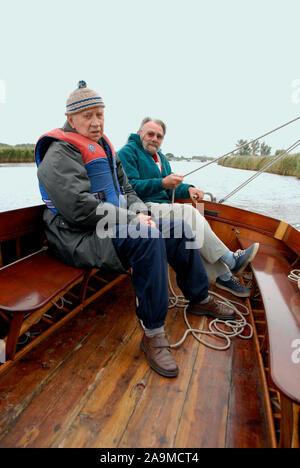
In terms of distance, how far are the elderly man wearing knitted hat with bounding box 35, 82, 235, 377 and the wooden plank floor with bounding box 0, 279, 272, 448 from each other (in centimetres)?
12

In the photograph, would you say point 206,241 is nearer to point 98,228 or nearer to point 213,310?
point 213,310

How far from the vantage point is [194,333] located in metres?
1.45

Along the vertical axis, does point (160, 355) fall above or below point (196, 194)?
below

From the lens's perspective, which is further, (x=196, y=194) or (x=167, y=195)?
(x=167, y=195)

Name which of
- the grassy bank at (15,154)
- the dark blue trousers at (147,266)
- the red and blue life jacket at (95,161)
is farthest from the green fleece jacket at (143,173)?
the grassy bank at (15,154)

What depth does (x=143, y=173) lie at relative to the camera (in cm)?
222

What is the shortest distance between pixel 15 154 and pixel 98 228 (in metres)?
7.81

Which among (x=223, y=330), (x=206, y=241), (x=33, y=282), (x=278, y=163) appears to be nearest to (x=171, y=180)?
(x=206, y=241)

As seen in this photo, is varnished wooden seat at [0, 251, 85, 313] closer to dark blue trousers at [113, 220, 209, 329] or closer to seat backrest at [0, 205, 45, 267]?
seat backrest at [0, 205, 45, 267]

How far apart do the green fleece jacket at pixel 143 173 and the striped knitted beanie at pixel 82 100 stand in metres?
0.76

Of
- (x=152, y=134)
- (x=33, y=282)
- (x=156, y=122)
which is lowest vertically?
(x=33, y=282)

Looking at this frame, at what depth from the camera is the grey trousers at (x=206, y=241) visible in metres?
1.73

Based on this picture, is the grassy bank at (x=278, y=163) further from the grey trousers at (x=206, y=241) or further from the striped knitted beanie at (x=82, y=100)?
the striped knitted beanie at (x=82, y=100)

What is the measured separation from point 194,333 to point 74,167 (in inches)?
42.5
